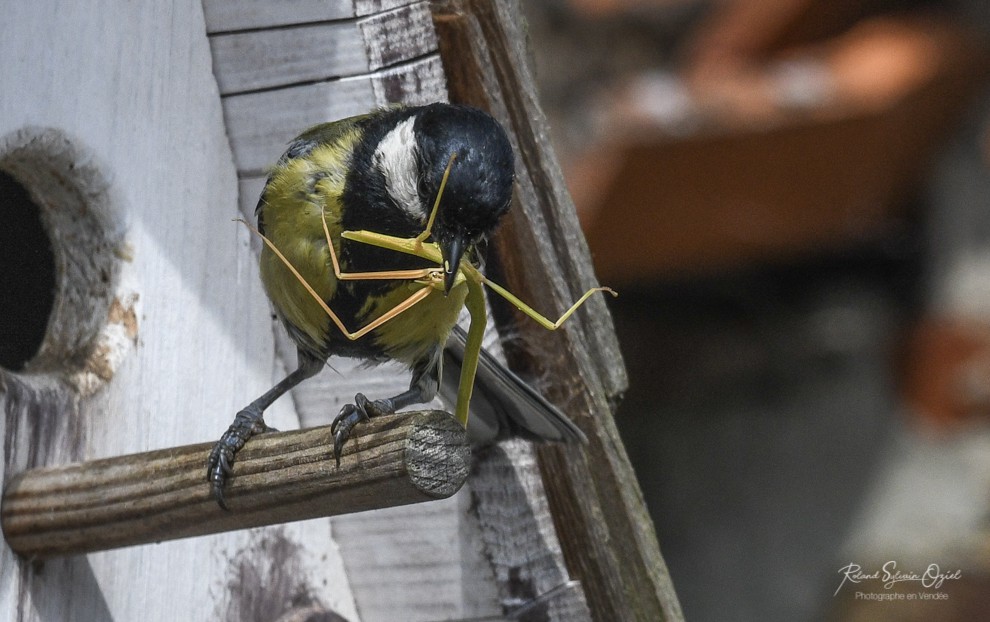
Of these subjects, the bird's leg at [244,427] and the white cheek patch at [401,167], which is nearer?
the bird's leg at [244,427]

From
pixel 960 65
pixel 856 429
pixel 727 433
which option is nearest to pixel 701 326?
pixel 727 433

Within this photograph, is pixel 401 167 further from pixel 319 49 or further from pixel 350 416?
pixel 350 416

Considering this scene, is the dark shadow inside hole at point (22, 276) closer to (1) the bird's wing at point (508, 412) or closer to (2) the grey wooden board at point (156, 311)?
(2) the grey wooden board at point (156, 311)

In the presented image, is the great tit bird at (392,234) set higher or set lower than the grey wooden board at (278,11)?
lower

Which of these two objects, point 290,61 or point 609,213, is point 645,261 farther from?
point 290,61

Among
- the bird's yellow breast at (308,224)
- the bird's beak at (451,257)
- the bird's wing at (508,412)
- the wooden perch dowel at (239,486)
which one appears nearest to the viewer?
the wooden perch dowel at (239,486)

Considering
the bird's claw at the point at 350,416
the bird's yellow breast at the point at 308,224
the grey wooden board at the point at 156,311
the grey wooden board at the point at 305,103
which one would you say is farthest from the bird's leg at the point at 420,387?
the grey wooden board at the point at 305,103

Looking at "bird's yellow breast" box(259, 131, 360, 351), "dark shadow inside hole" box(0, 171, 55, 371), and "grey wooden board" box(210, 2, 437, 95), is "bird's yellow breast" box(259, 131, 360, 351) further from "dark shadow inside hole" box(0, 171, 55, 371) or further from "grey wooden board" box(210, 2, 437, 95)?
"dark shadow inside hole" box(0, 171, 55, 371)
